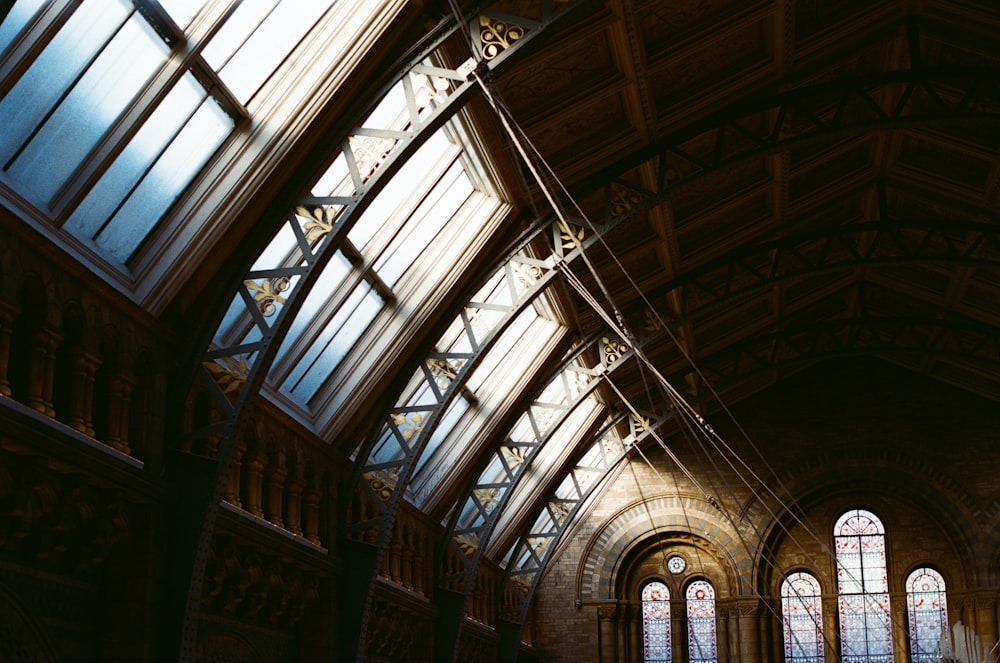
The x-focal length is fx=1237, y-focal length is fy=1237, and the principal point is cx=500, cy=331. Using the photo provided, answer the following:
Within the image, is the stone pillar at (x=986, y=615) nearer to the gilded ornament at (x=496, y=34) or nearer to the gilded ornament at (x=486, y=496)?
the gilded ornament at (x=486, y=496)

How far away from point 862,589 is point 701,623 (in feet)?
12.2

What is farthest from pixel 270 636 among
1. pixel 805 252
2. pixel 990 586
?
pixel 990 586

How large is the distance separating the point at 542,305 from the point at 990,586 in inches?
519

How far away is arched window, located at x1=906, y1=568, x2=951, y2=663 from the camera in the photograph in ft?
89.7

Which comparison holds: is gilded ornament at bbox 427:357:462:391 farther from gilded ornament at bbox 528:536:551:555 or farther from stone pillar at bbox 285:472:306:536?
gilded ornament at bbox 528:536:551:555

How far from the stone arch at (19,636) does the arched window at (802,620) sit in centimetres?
2128

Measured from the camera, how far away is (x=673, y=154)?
17.9 m

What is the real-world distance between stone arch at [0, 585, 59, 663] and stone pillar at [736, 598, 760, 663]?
20.9 metres

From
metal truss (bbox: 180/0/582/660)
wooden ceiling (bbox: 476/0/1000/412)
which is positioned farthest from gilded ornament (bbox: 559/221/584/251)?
metal truss (bbox: 180/0/582/660)

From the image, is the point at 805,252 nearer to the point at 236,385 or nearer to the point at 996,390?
the point at 996,390

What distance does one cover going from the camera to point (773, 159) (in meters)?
19.2

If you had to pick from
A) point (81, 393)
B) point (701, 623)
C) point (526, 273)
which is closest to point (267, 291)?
point (81, 393)

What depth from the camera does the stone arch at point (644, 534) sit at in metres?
28.8

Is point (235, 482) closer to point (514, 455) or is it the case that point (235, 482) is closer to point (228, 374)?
point (228, 374)
